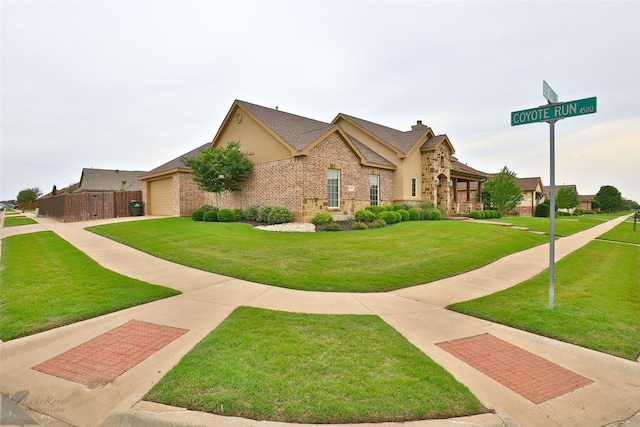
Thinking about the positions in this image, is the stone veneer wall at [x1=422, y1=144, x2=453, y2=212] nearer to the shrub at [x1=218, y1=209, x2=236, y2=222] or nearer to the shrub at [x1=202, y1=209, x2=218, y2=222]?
the shrub at [x1=218, y1=209, x2=236, y2=222]

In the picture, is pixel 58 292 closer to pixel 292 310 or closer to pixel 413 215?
pixel 292 310

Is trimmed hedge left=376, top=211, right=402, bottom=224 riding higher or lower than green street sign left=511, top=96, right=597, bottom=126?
lower

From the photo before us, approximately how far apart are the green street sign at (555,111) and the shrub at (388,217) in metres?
12.2

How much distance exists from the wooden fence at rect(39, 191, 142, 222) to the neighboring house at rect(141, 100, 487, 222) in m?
1.81

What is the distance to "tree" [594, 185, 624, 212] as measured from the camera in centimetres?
7012

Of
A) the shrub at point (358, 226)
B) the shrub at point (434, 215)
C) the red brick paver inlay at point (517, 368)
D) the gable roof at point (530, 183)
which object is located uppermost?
the gable roof at point (530, 183)

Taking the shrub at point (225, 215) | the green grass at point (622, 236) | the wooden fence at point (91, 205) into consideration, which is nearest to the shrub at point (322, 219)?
the shrub at point (225, 215)

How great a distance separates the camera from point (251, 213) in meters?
18.4

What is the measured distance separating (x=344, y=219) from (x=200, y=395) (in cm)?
1590

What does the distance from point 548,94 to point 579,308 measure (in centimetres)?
395

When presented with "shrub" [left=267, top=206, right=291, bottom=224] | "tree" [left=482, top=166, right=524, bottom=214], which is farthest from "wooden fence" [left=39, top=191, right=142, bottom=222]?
"tree" [left=482, top=166, right=524, bottom=214]

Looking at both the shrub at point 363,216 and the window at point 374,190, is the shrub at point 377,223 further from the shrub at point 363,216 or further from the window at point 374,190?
the window at point 374,190

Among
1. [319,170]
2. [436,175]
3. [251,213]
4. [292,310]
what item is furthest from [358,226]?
[436,175]

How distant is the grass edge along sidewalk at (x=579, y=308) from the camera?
15.0 feet
